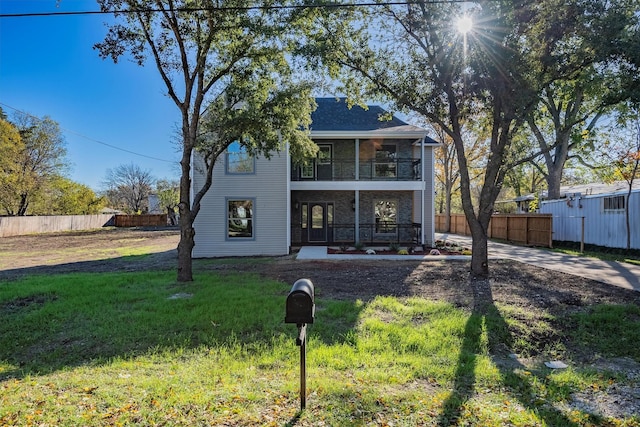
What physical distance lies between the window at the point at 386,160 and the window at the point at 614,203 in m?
8.76

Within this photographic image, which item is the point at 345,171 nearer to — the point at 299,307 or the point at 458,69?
the point at 458,69

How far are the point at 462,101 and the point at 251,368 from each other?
854cm

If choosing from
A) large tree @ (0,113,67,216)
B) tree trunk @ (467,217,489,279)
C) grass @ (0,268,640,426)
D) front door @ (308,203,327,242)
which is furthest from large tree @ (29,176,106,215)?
tree trunk @ (467,217,489,279)

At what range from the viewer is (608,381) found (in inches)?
138

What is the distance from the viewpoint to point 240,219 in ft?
46.8

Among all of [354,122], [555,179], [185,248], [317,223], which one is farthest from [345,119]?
[555,179]

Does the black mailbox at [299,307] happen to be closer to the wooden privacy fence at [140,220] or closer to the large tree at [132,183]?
the wooden privacy fence at [140,220]

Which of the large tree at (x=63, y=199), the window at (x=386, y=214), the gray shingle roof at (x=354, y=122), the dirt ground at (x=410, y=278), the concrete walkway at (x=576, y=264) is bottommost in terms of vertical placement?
the dirt ground at (x=410, y=278)

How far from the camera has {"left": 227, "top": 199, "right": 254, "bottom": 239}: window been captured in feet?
46.5

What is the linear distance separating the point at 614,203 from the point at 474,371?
1507cm

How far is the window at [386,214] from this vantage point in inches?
666

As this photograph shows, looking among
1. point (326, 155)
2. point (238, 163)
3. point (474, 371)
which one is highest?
point (326, 155)

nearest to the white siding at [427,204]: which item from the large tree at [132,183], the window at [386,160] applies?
the window at [386,160]

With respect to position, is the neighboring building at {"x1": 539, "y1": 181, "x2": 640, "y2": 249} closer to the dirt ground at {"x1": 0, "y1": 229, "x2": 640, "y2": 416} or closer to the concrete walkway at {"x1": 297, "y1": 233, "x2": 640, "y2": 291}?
the concrete walkway at {"x1": 297, "y1": 233, "x2": 640, "y2": 291}
